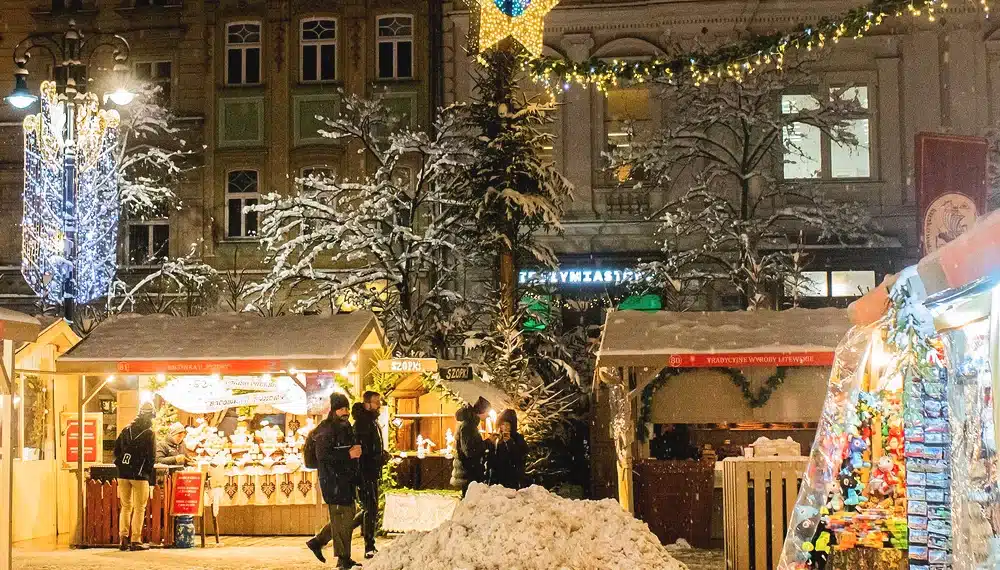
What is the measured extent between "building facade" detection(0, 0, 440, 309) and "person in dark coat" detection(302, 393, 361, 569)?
59.5 feet

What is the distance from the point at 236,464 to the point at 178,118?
16.0 meters

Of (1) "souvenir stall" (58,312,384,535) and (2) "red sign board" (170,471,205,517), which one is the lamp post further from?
(2) "red sign board" (170,471,205,517)

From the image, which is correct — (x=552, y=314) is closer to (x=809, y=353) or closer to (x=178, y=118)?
(x=178, y=118)

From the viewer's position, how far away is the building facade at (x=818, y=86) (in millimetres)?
30062

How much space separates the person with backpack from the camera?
16.8 metres

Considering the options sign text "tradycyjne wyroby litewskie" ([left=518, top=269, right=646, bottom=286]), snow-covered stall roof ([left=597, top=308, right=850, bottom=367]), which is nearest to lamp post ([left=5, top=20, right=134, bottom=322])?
snow-covered stall roof ([left=597, top=308, right=850, bottom=367])

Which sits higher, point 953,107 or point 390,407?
point 953,107

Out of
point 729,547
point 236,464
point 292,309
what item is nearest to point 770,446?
point 729,547

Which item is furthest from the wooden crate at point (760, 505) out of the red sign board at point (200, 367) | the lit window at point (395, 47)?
the lit window at point (395, 47)

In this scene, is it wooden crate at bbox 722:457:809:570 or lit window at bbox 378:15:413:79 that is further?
lit window at bbox 378:15:413:79

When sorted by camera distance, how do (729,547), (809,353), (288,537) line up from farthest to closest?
(288,537)
(809,353)
(729,547)

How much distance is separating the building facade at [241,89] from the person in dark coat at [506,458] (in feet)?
55.4

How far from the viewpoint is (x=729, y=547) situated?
39.8 ft

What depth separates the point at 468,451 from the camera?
16.0m
